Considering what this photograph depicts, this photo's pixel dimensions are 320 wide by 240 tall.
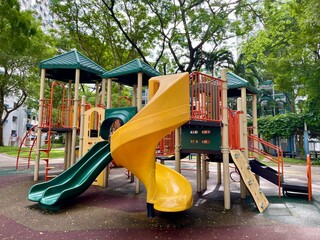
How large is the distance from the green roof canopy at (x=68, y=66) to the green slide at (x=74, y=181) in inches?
139

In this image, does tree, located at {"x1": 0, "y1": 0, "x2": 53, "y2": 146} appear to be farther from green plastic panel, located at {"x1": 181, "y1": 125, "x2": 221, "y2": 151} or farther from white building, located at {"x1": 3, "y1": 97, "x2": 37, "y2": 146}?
white building, located at {"x1": 3, "y1": 97, "x2": 37, "y2": 146}

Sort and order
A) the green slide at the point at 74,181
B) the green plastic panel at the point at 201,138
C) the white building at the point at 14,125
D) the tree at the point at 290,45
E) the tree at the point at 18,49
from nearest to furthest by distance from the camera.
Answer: the green slide at the point at 74,181 → the green plastic panel at the point at 201,138 → the tree at the point at 18,49 → the tree at the point at 290,45 → the white building at the point at 14,125

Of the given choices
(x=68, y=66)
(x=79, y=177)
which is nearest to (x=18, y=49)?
(x=68, y=66)

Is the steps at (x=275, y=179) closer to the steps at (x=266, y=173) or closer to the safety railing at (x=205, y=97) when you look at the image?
the steps at (x=266, y=173)

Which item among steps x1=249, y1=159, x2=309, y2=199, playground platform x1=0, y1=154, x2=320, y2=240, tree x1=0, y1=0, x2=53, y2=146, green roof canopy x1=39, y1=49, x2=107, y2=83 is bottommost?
playground platform x1=0, y1=154, x2=320, y2=240

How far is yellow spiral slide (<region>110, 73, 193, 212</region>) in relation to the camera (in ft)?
13.1

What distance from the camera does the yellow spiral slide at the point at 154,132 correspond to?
3996mm

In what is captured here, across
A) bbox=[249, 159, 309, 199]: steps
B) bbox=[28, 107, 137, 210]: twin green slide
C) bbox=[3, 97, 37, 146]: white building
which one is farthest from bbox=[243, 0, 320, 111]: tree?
bbox=[3, 97, 37, 146]: white building

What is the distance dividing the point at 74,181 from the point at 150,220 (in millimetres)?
2268

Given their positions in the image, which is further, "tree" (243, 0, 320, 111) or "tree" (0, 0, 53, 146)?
"tree" (243, 0, 320, 111)

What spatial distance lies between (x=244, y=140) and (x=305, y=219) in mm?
2426

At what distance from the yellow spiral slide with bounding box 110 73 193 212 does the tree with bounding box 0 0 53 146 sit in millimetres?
5225

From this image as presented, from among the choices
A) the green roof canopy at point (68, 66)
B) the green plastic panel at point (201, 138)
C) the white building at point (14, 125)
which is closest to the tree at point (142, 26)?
the green roof canopy at point (68, 66)

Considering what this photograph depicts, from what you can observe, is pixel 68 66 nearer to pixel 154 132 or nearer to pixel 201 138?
pixel 201 138
